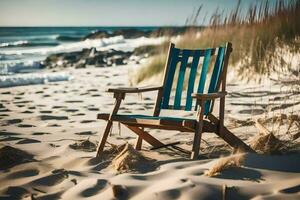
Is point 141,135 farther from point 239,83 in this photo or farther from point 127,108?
point 239,83

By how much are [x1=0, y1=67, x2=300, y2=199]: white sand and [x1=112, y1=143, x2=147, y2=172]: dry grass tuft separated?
59 millimetres

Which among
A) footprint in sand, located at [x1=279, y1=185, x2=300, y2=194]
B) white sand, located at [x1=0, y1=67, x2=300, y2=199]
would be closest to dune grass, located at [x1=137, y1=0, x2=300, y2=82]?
white sand, located at [x1=0, y1=67, x2=300, y2=199]

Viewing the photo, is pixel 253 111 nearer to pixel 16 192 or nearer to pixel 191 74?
pixel 191 74

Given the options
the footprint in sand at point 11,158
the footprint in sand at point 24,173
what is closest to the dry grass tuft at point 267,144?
the footprint in sand at point 24,173

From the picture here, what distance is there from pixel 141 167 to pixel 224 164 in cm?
63

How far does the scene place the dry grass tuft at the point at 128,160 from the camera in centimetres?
296

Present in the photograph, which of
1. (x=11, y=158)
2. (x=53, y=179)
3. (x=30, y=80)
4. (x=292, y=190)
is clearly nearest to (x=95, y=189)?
(x=53, y=179)

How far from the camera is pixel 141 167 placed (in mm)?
3008

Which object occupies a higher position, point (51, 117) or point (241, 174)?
point (241, 174)

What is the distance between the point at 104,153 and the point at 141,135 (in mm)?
337

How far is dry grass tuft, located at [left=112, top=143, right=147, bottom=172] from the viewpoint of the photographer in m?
2.96

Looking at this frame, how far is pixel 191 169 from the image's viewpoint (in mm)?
2785

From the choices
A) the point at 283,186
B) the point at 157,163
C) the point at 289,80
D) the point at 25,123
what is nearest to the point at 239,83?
the point at 289,80

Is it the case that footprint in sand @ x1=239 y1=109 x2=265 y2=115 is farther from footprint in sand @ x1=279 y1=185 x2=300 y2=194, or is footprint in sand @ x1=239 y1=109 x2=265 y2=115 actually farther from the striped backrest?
footprint in sand @ x1=279 y1=185 x2=300 y2=194
